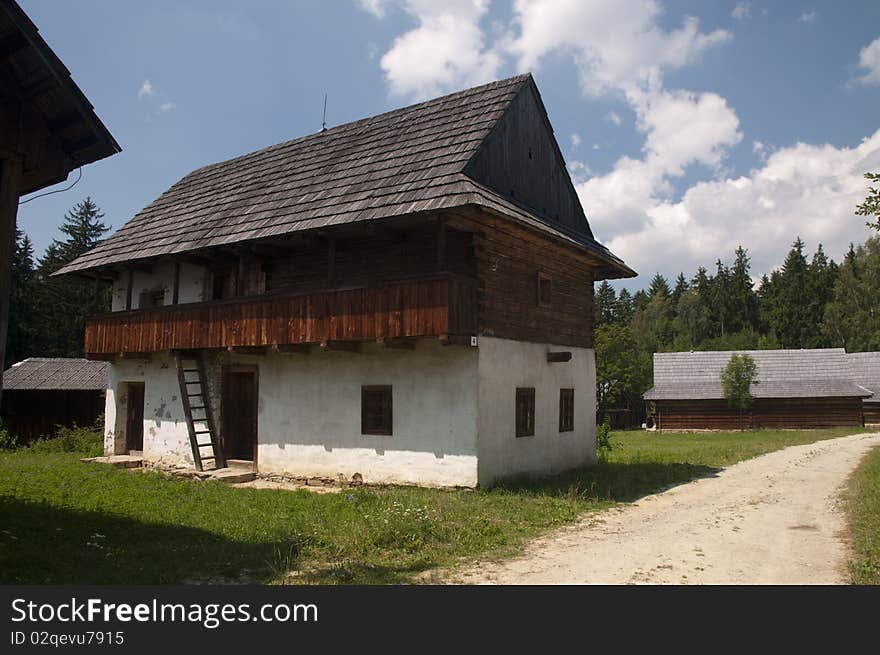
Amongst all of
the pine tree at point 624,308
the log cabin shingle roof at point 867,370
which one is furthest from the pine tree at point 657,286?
the log cabin shingle roof at point 867,370

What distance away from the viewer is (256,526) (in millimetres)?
9641

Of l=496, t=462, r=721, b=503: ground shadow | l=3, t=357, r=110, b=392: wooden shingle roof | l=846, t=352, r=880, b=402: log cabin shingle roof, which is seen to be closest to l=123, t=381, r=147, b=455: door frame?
l=3, t=357, r=110, b=392: wooden shingle roof

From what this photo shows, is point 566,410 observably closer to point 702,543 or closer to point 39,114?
point 702,543

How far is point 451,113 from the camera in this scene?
16.8 metres

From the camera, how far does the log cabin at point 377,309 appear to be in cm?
1332

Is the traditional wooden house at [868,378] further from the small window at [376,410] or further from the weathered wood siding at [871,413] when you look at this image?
the small window at [376,410]

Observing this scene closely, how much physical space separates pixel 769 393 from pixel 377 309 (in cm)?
3234

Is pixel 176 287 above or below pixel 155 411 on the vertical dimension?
above

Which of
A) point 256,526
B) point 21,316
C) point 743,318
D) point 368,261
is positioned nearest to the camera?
point 256,526

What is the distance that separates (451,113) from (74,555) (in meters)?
12.8

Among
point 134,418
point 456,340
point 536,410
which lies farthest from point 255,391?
point 536,410

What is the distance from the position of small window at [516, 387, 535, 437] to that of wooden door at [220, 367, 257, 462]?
261 inches

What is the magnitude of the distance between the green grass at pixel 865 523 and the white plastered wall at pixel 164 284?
1508cm

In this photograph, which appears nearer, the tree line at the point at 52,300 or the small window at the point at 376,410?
the small window at the point at 376,410
